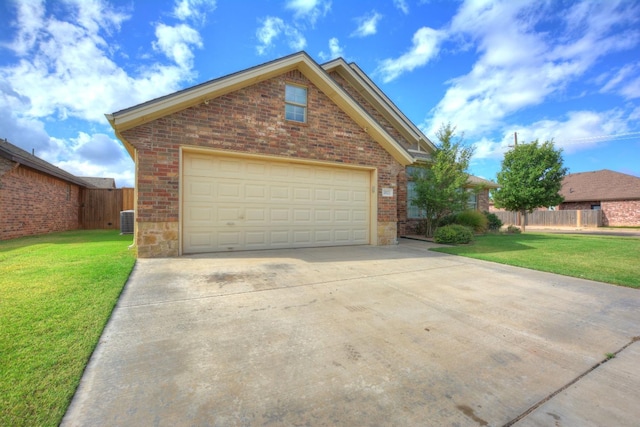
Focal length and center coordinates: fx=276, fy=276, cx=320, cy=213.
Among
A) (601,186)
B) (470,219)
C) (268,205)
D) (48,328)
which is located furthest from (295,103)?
(601,186)

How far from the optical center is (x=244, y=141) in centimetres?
725

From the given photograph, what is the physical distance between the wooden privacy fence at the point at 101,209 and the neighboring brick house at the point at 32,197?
1.56ft

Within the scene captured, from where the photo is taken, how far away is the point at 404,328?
297cm

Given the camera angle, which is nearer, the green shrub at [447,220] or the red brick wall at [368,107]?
the green shrub at [447,220]

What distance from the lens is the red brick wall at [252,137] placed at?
636 centimetres

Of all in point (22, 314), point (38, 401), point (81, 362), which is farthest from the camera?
point (22, 314)

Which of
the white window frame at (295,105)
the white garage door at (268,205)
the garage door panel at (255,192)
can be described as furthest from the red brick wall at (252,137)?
the garage door panel at (255,192)

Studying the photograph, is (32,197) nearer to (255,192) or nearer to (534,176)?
(255,192)

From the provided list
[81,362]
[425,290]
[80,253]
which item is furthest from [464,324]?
[80,253]

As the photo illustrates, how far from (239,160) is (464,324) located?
632 cm

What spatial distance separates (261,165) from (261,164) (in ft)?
0.09

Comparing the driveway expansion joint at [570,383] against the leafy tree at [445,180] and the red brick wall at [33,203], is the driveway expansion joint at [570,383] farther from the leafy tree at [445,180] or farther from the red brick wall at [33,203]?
the red brick wall at [33,203]

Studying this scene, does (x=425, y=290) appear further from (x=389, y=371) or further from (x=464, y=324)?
(x=389, y=371)

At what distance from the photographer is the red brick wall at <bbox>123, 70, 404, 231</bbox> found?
6359 mm
